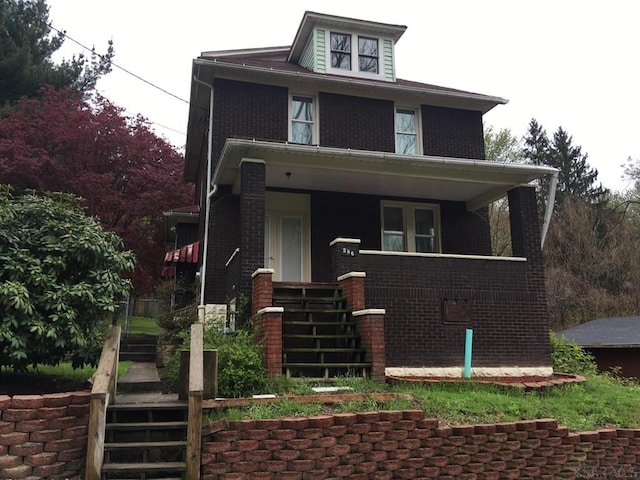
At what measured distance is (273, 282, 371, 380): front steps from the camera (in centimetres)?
811

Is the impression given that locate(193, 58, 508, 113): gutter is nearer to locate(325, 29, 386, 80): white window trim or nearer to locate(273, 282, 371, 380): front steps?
locate(325, 29, 386, 80): white window trim

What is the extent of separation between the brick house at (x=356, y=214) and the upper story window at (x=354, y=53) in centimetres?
4

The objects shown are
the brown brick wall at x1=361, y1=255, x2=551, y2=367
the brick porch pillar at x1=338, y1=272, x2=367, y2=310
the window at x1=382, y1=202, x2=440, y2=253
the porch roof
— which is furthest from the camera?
the window at x1=382, y1=202, x2=440, y2=253

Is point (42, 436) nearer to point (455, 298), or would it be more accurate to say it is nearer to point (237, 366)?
point (237, 366)

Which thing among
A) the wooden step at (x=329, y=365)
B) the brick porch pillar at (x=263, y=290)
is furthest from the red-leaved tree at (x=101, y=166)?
the wooden step at (x=329, y=365)

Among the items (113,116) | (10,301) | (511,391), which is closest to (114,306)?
(10,301)

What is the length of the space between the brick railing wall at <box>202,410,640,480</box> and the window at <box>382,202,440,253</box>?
264 inches

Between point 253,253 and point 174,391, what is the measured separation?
262cm

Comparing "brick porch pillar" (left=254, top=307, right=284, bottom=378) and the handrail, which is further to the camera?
"brick porch pillar" (left=254, top=307, right=284, bottom=378)

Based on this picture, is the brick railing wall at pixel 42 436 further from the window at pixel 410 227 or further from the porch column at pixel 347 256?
the window at pixel 410 227

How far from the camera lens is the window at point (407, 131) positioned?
13766 millimetres

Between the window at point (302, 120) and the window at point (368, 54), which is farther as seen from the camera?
the window at point (368, 54)

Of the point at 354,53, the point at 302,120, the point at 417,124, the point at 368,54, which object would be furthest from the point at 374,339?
the point at 368,54

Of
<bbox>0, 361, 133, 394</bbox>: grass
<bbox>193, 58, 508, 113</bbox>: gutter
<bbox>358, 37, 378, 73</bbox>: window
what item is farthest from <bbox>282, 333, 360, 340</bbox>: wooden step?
<bbox>358, 37, 378, 73</bbox>: window
